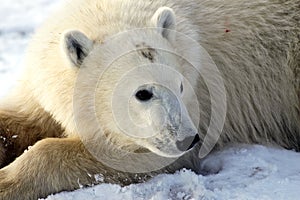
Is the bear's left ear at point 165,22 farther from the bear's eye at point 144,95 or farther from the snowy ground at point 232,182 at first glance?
the snowy ground at point 232,182

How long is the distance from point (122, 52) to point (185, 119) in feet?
1.84

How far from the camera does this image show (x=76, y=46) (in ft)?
14.5

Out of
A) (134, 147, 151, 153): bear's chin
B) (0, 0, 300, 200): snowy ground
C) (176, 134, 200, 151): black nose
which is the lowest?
(0, 0, 300, 200): snowy ground

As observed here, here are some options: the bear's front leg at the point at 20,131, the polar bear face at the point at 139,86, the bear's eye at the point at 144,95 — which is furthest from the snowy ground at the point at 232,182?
the bear's front leg at the point at 20,131

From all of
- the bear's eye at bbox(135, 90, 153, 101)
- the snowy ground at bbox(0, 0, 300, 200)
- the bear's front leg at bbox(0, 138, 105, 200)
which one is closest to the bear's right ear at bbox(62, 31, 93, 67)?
the bear's eye at bbox(135, 90, 153, 101)

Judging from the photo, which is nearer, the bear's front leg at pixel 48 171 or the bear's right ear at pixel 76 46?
the bear's right ear at pixel 76 46

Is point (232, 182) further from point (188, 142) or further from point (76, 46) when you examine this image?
point (76, 46)

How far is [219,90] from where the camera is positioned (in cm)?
523

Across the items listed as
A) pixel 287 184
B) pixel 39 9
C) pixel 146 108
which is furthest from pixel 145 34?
pixel 39 9

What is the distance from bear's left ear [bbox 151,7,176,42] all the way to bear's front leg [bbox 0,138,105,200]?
0.87m

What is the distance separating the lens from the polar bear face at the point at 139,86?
4258mm

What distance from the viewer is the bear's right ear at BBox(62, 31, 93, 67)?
4.38 metres

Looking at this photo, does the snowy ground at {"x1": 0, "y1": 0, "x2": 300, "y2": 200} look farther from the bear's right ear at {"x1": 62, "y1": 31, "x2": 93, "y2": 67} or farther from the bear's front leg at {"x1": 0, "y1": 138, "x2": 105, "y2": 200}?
the bear's right ear at {"x1": 62, "y1": 31, "x2": 93, "y2": 67}

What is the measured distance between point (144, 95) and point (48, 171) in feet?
2.52
